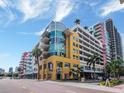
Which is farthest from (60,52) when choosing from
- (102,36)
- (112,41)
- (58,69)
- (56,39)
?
(112,41)

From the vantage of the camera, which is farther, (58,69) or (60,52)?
(60,52)

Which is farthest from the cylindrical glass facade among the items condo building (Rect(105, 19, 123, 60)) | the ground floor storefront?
condo building (Rect(105, 19, 123, 60))

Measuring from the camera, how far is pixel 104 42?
146 metres

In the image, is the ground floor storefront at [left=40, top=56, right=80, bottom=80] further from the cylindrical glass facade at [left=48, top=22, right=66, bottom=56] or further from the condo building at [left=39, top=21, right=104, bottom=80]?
the cylindrical glass facade at [left=48, top=22, right=66, bottom=56]

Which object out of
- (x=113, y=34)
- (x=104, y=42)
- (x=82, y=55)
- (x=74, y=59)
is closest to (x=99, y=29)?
(x=104, y=42)

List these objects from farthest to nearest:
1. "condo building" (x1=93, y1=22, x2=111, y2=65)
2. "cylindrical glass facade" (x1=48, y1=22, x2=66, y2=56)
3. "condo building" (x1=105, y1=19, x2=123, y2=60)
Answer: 1. "condo building" (x1=105, y1=19, x2=123, y2=60)
2. "condo building" (x1=93, y1=22, x2=111, y2=65)
3. "cylindrical glass facade" (x1=48, y1=22, x2=66, y2=56)

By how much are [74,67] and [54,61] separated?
14.8 metres

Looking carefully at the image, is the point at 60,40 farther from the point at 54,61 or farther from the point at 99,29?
the point at 99,29

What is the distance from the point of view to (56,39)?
80.8 meters

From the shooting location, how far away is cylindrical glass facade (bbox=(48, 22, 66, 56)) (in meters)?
80.1

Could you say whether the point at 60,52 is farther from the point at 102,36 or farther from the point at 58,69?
the point at 102,36

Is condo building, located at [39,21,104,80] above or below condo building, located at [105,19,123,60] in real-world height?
below

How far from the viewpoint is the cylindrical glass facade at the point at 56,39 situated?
80.1 metres

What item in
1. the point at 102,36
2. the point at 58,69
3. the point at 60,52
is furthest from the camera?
the point at 102,36
